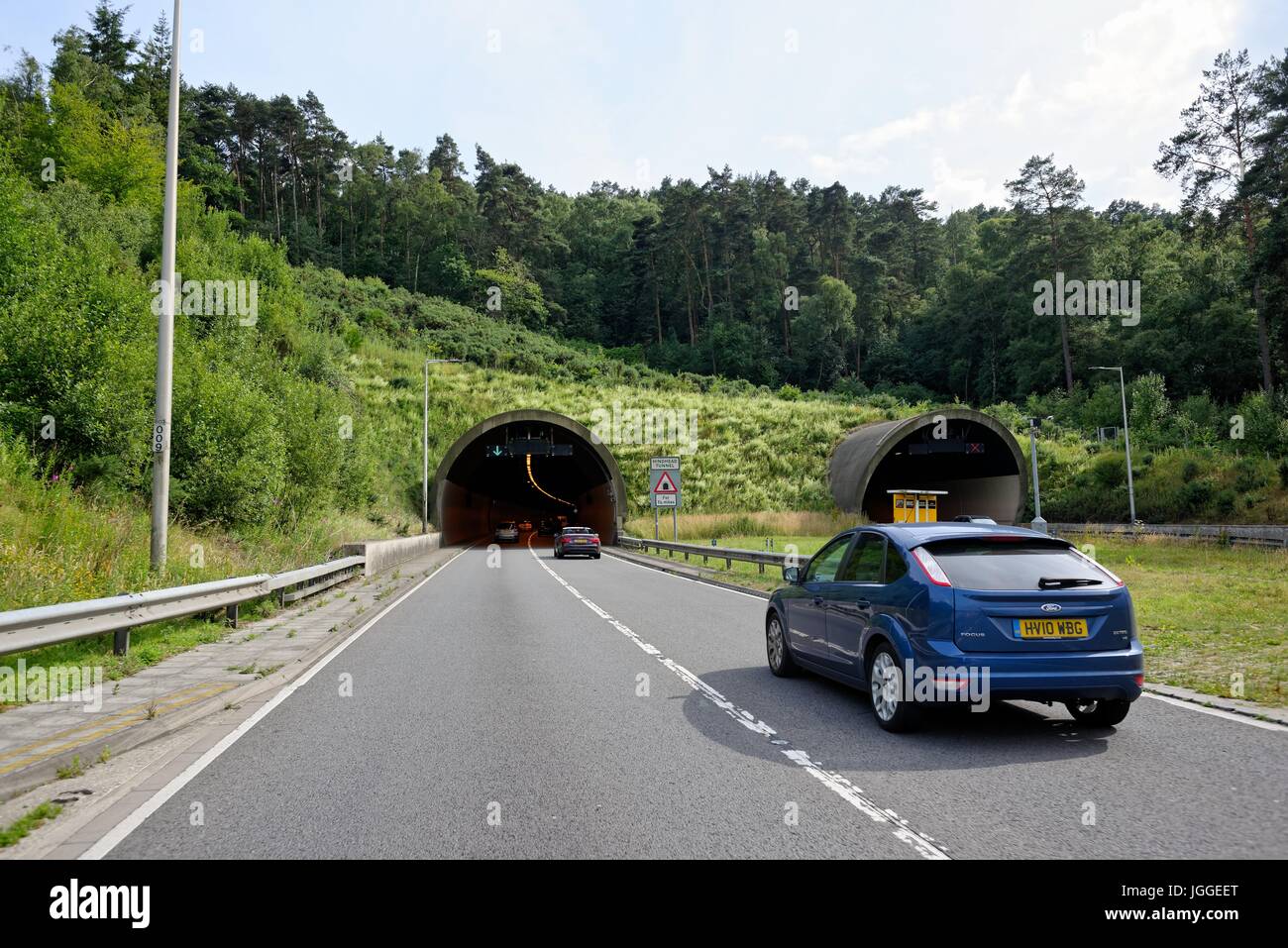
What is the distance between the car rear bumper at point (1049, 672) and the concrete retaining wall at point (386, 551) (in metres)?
20.2

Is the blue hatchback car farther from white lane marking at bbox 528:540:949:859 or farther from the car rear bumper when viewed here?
white lane marking at bbox 528:540:949:859

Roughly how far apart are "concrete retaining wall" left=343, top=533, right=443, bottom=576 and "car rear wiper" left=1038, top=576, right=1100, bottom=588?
20.4m

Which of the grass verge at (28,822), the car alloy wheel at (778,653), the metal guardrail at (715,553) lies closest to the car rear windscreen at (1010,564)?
the car alloy wheel at (778,653)

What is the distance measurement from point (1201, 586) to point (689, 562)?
15893 millimetres

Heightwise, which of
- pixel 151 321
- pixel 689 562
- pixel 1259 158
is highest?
pixel 1259 158

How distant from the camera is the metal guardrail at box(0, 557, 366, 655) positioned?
682 centimetres

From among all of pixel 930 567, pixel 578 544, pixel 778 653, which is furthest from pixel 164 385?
pixel 578 544

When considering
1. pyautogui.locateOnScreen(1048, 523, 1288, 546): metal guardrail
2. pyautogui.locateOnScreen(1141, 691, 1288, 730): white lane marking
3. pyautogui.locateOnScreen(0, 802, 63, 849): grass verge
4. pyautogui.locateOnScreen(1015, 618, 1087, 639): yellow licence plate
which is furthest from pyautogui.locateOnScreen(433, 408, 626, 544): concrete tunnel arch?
pyautogui.locateOnScreen(0, 802, 63, 849): grass verge

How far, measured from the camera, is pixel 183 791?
5344 millimetres

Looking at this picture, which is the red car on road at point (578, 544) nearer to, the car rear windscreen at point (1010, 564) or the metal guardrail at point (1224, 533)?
the metal guardrail at point (1224, 533)

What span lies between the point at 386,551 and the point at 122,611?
18812mm

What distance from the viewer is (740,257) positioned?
10369 centimetres

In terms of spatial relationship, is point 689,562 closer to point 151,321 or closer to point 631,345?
point 151,321
